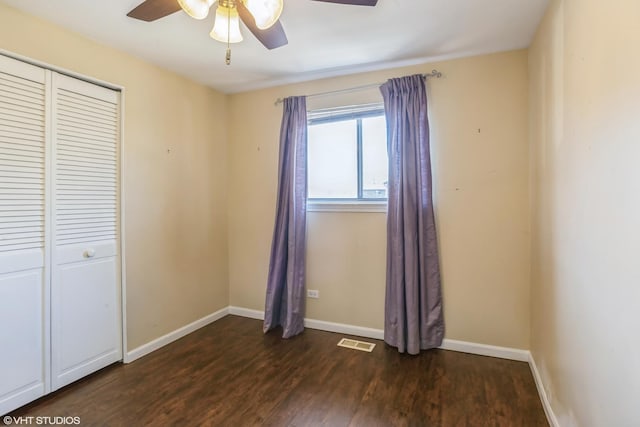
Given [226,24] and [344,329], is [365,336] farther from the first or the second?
[226,24]

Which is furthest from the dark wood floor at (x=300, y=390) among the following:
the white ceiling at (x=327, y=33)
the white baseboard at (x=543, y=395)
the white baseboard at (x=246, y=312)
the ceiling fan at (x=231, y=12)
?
the white ceiling at (x=327, y=33)

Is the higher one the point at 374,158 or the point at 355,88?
the point at 355,88

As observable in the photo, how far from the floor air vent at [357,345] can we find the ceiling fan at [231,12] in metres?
2.46

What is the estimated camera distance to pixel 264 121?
3494 mm

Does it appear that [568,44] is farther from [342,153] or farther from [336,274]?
[336,274]

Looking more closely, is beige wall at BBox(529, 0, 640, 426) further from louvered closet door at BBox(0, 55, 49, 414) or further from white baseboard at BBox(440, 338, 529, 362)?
louvered closet door at BBox(0, 55, 49, 414)

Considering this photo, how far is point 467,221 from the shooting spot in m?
2.71

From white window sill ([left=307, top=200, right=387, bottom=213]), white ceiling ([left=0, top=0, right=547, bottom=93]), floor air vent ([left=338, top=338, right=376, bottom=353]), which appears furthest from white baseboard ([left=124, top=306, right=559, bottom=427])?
white ceiling ([left=0, top=0, right=547, bottom=93])

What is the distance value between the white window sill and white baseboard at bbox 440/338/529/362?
1.27 meters

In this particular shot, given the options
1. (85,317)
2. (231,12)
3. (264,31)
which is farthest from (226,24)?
(85,317)

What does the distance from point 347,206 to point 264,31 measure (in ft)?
5.63

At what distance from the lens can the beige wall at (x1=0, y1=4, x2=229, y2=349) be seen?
2.35 m

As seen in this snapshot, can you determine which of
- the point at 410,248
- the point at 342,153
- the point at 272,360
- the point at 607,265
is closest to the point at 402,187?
the point at 410,248

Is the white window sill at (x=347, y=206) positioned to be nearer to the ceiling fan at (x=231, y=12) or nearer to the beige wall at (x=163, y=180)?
the beige wall at (x=163, y=180)
